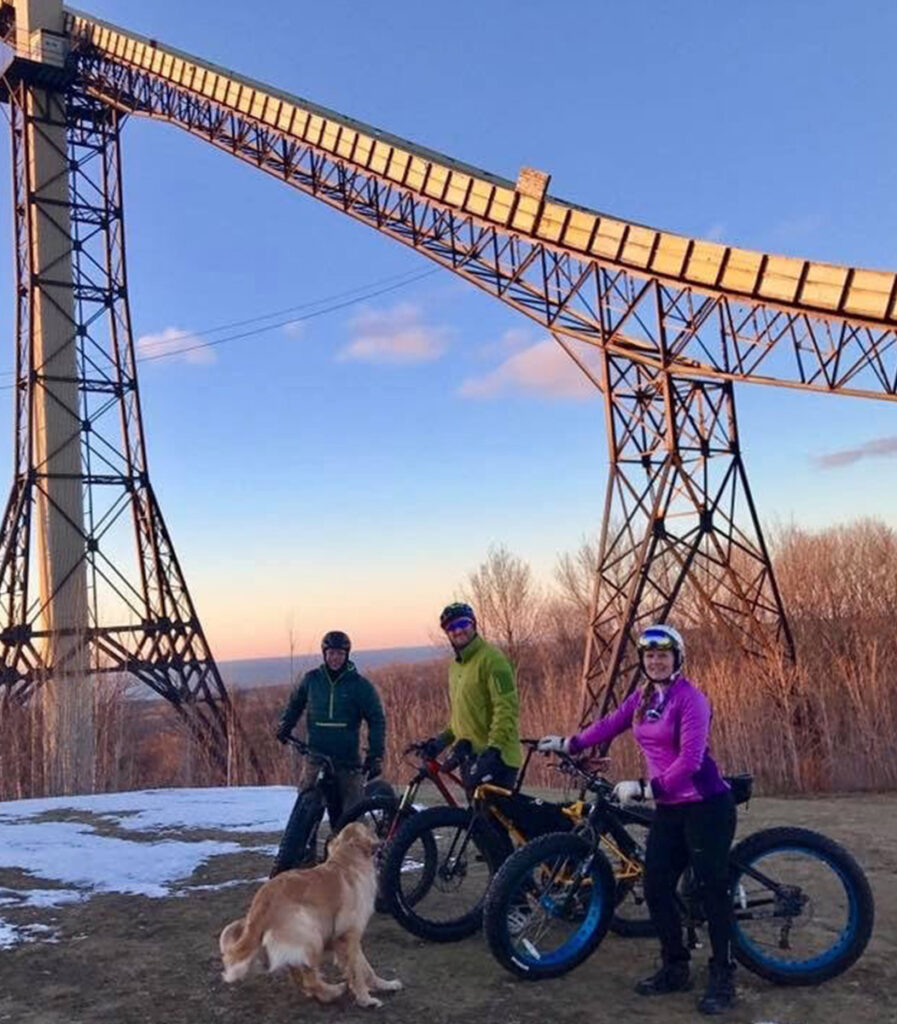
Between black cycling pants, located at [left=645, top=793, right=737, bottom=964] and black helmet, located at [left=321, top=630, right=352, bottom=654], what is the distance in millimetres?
2590

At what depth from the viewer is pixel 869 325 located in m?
14.3

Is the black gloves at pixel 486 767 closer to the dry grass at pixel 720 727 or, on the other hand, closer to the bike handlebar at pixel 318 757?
Result: the bike handlebar at pixel 318 757

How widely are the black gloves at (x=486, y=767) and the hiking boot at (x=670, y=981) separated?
53.9 inches

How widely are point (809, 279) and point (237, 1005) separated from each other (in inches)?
510

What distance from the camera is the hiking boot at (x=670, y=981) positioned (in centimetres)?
495

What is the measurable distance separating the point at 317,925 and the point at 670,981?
5.55 feet

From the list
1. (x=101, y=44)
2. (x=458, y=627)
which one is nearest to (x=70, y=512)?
(x=101, y=44)

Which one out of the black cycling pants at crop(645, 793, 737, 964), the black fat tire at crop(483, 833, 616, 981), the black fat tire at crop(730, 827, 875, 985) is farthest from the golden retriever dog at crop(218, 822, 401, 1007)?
the black fat tire at crop(730, 827, 875, 985)

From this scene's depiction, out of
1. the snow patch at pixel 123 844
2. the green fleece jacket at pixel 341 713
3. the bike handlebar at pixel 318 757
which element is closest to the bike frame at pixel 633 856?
the green fleece jacket at pixel 341 713

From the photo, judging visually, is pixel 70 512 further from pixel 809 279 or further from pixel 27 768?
pixel 809 279

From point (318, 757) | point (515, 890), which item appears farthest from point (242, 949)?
point (318, 757)

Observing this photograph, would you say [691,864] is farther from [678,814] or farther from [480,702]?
[480,702]

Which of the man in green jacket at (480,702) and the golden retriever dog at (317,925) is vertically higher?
the man in green jacket at (480,702)

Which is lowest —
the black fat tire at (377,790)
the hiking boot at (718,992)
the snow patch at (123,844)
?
the hiking boot at (718,992)
